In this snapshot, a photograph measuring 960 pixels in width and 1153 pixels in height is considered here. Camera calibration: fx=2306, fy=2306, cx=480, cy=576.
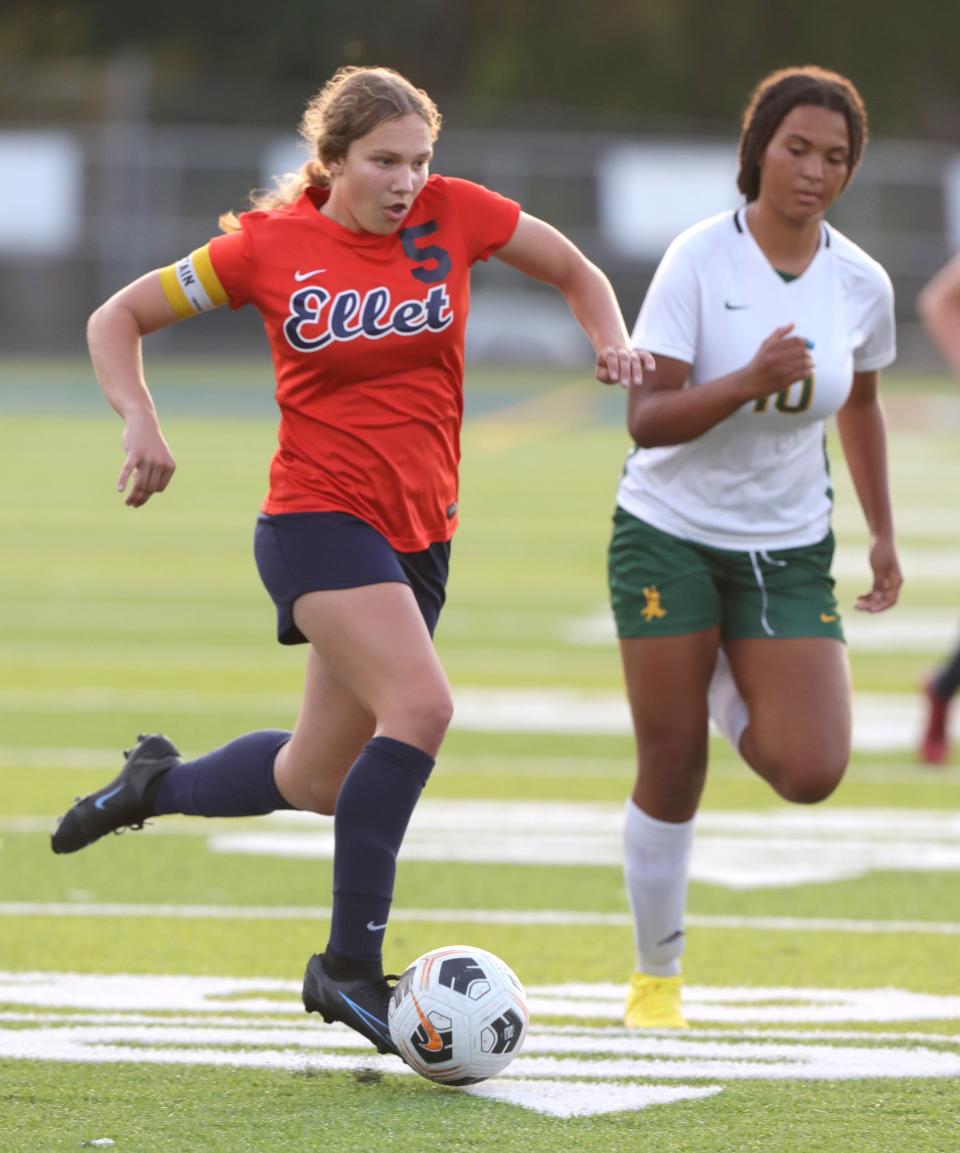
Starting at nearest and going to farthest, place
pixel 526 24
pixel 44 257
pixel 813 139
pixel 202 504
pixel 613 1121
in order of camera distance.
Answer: pixel 613 1121
pixel 813 139
pixel 202 504
pixel 44 257
pixel 526 24

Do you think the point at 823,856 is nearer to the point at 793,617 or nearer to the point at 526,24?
the point at 793,617

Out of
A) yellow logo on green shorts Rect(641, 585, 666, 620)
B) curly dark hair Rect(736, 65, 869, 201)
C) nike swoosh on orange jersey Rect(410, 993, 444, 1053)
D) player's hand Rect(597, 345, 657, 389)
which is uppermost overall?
curly dark hair Rect(736, 65, 869, 201)

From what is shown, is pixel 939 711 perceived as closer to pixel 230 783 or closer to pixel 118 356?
pixel 230 783

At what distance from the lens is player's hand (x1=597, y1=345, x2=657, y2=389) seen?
4.91m

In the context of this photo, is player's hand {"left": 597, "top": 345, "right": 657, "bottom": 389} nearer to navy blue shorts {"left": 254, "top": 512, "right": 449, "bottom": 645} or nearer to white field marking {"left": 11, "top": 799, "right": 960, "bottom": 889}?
navy blue shorts {"left": 254, "top": 512, "right": 449, "bottom": 645}

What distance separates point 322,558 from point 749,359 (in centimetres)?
124

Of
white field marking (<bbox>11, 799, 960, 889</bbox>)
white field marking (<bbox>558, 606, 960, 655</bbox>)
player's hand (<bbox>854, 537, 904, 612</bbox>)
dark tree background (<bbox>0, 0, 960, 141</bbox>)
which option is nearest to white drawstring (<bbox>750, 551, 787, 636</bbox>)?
player's hand (<bbox>854, 537, 904, 612</bbox>)

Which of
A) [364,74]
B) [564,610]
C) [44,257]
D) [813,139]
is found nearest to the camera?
[364,74]

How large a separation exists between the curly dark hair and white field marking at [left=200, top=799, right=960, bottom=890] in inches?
111

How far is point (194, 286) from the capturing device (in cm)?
494

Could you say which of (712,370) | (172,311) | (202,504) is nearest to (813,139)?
(712,370)

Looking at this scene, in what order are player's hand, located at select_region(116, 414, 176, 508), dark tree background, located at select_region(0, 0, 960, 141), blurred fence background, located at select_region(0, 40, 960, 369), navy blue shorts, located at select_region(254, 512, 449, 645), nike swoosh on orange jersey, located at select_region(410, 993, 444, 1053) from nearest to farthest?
nike swoosh on orange jersey, located at select_region(410, 993, 444, 1053)
player's hand, located at select_region(116, 414, 176, 508)
navy blue shorts, located at select_region(254, 512, 449, 645)
blurred fence background, located at select_region(0, 40, 960, 369)
dark tree background, located at select_region(0, 0, 960, 141)

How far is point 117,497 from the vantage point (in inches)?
853

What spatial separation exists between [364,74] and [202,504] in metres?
16.1
